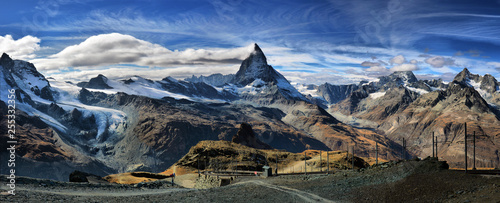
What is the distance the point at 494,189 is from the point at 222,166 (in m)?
80.4

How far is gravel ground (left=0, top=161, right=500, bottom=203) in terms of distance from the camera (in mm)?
29562

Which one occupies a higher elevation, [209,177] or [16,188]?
[16,188]

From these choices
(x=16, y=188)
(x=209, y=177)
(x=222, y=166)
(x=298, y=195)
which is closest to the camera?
(x=16, y=188)

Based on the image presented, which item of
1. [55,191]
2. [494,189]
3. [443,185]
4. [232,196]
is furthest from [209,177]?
[494,189]

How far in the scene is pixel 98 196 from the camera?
35.7m

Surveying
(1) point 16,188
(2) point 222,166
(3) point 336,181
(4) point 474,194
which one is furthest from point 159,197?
(2) point 222,166

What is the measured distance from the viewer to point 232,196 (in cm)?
3853

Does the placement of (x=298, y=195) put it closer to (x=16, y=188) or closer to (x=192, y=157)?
(x=16, y=188)

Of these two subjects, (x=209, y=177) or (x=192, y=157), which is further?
(x=192, y=157)

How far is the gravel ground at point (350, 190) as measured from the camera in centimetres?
2956

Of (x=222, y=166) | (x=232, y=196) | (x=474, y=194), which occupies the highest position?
(x=474, y=194)

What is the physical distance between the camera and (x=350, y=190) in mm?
37250

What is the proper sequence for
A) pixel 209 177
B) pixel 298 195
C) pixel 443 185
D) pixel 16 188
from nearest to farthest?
pixel 443 185 < pixel 16 188 < pixel 298 195 < pixel 209 177

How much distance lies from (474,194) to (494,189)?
1424 millimetres
